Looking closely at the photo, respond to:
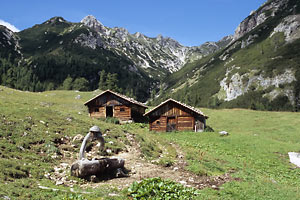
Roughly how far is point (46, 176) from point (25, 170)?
3.98ft

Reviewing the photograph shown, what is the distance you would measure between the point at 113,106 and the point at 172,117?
554 inches

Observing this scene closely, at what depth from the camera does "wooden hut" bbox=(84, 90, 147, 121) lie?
149 ft

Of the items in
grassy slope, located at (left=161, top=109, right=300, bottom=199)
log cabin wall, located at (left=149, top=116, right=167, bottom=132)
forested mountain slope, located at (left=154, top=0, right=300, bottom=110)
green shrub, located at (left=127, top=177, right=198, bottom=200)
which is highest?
forested mountain slope, located at (left=154, top=0, right=300, bottom=110)

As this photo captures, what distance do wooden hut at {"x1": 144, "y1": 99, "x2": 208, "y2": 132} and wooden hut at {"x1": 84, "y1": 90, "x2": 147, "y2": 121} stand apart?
7061 mm

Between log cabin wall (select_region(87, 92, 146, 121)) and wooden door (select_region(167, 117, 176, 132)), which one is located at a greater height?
log cabin wall (select_region(87, 92, 146, 121))

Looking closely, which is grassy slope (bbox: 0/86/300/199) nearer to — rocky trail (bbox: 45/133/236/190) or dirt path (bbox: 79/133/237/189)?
rocky trail (bbox: 45/133/236/190)

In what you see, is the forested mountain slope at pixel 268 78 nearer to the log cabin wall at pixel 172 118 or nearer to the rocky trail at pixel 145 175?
the log cabin wall at pixel 172 118

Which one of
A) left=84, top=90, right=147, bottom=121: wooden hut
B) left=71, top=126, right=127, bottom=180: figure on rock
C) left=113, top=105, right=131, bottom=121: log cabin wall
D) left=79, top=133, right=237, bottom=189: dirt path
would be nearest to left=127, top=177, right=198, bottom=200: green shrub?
left=79, top=133, right=237, bottom=189: dirt path

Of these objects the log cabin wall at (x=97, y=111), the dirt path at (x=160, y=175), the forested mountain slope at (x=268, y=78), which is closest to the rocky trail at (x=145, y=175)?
the dirt path at (x=160, y=175)

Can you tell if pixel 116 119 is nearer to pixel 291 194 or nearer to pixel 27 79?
pixel 291 194

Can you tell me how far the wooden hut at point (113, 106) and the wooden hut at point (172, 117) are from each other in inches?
278

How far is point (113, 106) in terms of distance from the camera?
46031mm

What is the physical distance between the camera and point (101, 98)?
4656 cm

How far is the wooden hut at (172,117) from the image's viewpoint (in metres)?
39.5
